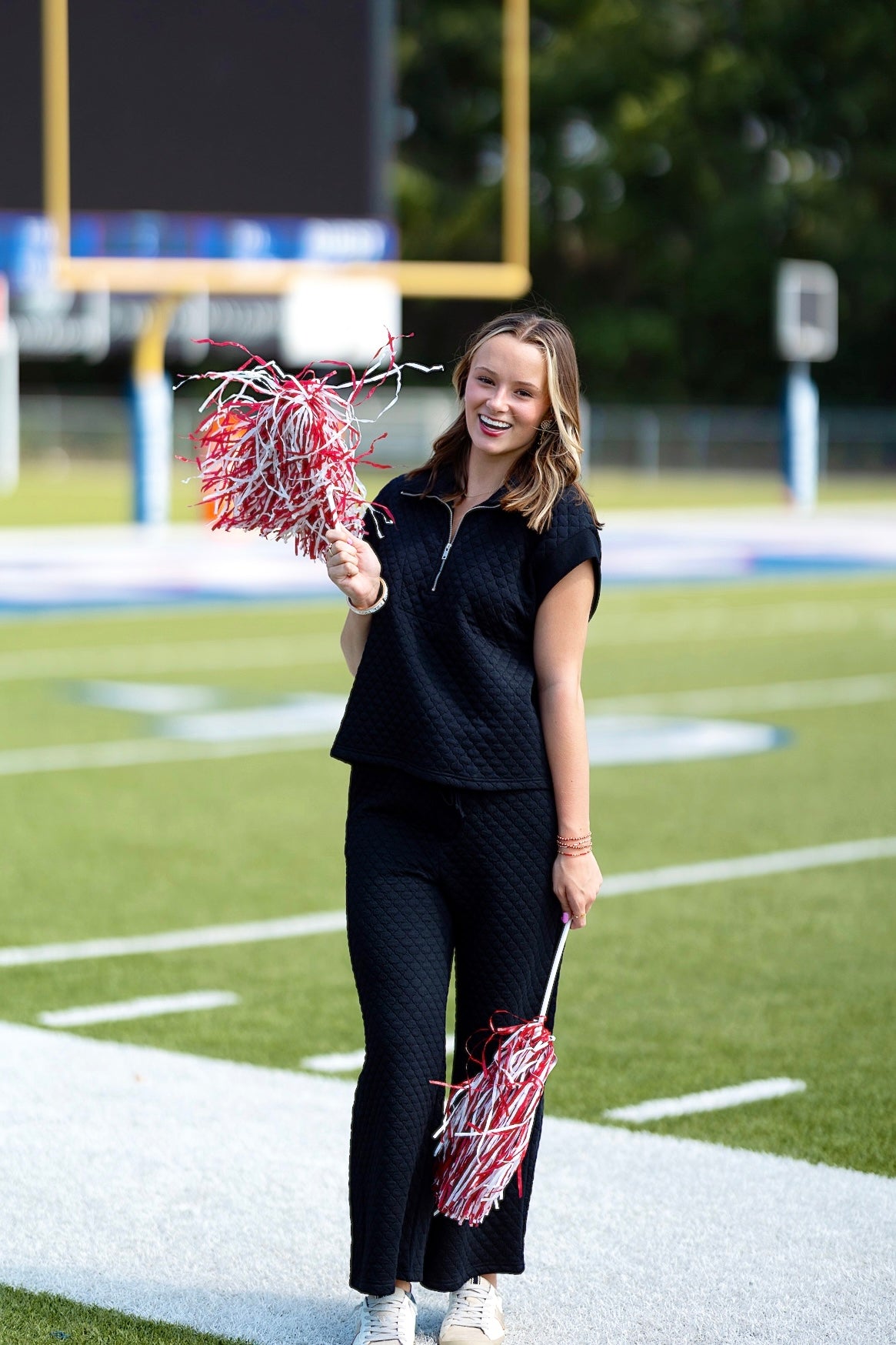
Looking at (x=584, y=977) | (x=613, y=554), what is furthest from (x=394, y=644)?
(x=613, y=554)

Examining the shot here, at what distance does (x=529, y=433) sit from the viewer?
12.5ft

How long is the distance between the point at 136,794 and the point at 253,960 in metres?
2.89

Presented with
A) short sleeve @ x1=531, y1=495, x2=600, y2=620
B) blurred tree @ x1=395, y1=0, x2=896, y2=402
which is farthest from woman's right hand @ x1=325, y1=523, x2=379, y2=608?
blurred tree @ x1=395, y1=0, x2=896, y2=402

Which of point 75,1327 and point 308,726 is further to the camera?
point 308,726

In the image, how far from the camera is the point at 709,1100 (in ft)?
17.1

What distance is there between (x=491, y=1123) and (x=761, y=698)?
30.7 ft

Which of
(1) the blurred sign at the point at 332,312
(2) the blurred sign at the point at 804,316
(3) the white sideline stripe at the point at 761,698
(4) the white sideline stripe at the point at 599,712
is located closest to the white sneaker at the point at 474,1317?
(4) the white sideline stripe at the point at 599,712

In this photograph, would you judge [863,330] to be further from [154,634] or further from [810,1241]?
[810,1241]

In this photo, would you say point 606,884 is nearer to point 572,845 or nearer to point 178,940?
point 178,940

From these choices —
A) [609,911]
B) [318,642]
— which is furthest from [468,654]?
[318,642]

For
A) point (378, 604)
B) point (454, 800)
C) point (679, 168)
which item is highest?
point (679, 168)

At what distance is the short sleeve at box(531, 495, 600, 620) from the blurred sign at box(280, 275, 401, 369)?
17.0 meters

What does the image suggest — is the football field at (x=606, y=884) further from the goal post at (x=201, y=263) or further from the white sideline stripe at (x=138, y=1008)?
the goal post at (x=201, y=263)

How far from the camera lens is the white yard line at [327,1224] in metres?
3.86
